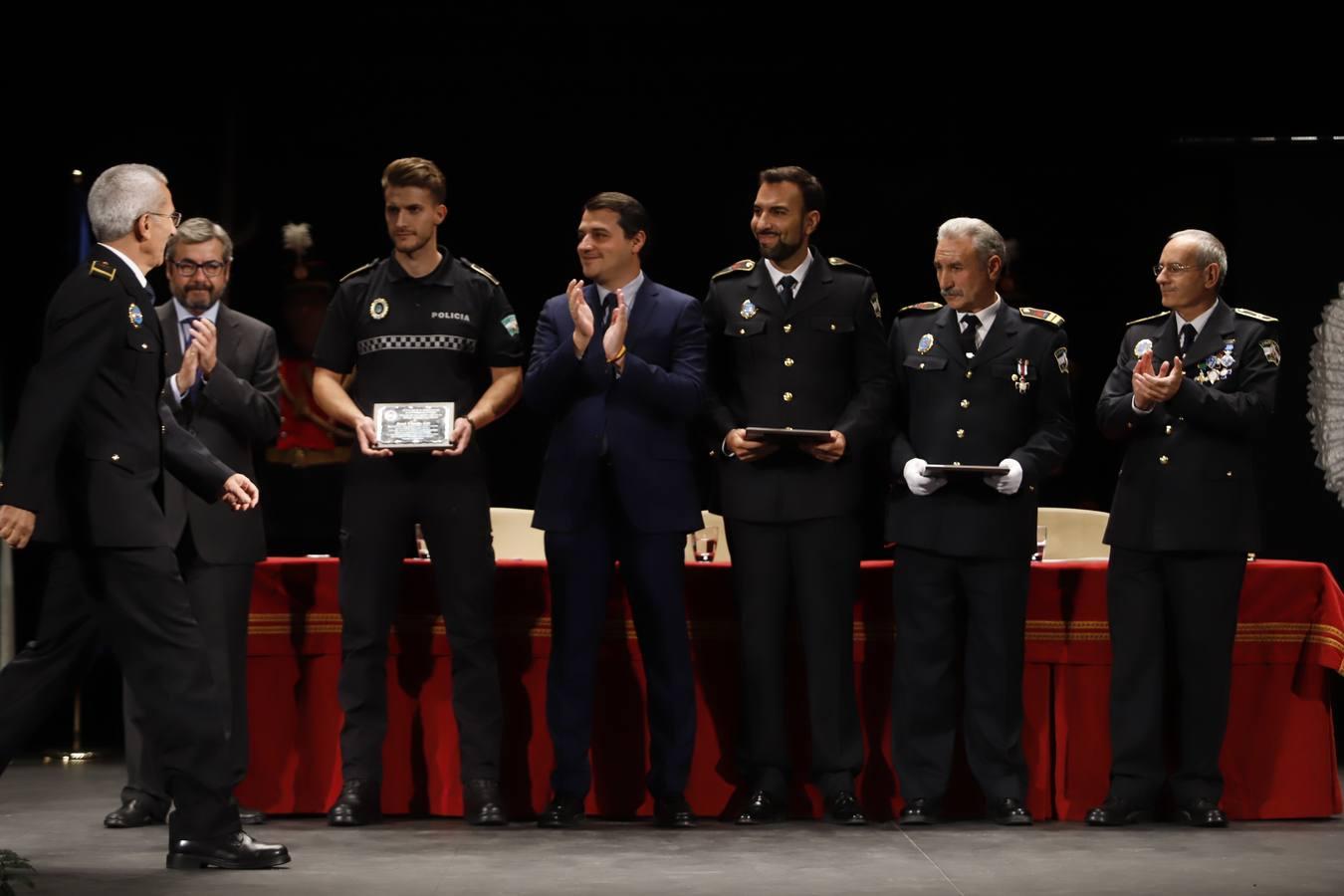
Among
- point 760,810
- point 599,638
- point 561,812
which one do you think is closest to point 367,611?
point 599,638

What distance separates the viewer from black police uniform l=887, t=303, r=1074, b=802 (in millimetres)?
5336

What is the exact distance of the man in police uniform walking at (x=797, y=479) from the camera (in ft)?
17.6

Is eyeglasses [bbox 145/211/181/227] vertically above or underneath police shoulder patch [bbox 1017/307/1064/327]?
above

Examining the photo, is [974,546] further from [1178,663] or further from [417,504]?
[417,504]

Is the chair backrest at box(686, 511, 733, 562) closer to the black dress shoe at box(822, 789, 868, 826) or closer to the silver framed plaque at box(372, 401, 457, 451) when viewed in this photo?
the black dress shoe at box(822, 789, 868, 826)

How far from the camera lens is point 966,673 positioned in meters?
5.40

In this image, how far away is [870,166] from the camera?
312 inches

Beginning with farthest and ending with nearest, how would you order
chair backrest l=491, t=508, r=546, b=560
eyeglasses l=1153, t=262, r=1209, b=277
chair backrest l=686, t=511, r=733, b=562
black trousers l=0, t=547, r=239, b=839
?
1. chair backrest l=491, t=508, r=546, b=560
2. chair backrest l=686, t=511, r=733, b=562
3. eyeglasses l=1153, t=262, r=1209, b=277
4. black trousers l=0, t=547, r=239, b=839

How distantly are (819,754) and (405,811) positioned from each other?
1.25 m

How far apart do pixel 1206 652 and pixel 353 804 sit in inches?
97.3

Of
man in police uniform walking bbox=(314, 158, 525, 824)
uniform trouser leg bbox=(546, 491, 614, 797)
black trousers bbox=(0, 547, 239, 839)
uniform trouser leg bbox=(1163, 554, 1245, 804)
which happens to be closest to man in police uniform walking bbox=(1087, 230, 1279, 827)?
uniform trouser leg bbox=(1163, 554, 1245, 804)

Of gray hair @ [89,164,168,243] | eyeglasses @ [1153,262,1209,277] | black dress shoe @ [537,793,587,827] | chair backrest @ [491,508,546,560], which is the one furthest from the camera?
chair backrest @ [491,508,546,560]

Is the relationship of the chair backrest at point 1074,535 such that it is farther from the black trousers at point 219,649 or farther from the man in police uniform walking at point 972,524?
the black trousers at point 219,649

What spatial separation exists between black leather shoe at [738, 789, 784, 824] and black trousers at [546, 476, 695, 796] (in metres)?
0.21
